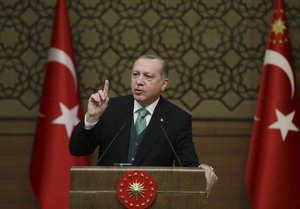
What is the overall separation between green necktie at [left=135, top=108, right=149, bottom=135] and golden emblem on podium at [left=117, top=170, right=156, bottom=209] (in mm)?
611

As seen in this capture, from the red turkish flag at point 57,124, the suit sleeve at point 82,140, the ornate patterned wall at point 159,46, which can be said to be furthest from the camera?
the ornate patterned wall at point 159,46

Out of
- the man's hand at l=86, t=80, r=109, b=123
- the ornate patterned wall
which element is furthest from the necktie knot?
the ornate patterned wall

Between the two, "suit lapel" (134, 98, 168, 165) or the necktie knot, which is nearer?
"suit lapel" (134, 98, 168, 165)

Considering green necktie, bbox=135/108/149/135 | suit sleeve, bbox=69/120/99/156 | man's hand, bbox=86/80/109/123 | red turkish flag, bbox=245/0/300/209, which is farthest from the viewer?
red turkish flag, bbox=245/0/300/209

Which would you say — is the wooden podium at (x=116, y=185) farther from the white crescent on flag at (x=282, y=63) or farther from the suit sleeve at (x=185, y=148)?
the white crescent on flag at (x=282, y=63)

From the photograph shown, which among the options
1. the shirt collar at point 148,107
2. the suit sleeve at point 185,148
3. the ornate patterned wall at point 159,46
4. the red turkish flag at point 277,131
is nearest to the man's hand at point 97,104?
the shirt collar at point 148,107

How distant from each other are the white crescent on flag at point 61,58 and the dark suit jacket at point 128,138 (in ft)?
5.75

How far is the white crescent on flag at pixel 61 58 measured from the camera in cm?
450

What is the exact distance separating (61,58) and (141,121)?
6.36 ft

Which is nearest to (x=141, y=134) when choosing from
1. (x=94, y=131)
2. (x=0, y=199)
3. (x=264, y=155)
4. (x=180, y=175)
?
(x=94, y=131)

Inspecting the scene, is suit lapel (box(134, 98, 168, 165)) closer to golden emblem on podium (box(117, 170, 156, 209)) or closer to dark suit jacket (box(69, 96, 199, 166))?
dark suit jacket (box(69, 96, 199, 166))

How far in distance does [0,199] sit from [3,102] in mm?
888

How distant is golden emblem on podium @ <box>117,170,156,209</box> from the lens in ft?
6.99

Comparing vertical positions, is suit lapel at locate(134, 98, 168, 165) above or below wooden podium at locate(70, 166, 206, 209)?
above
